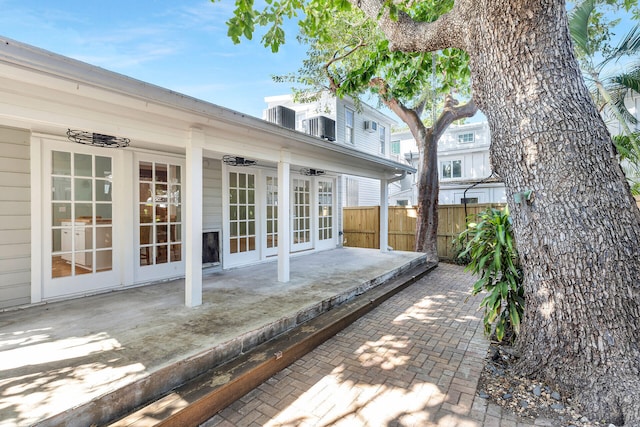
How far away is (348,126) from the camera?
1152 centimetres

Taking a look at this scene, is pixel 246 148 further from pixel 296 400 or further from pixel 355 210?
pixel 355 210

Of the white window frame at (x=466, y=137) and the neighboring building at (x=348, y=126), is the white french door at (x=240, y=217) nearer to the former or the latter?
the neighboring building at (x=348, y=126)

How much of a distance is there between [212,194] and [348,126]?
286 inches

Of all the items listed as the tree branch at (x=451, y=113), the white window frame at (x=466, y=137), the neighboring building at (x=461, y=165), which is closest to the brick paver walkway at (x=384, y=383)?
the tree branch at (x=451, y=113)

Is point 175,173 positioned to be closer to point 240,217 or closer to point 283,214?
point 240,217

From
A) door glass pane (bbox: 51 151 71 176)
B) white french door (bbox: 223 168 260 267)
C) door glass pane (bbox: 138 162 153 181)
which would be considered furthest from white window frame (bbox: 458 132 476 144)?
door glass pane (bbox: 51 151 71 176)

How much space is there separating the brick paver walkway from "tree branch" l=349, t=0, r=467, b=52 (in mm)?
3263

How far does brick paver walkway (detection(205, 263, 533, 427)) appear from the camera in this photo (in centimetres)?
223

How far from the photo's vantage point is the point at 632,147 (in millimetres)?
6418

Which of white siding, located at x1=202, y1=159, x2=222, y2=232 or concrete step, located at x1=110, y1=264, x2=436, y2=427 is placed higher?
white siding, located at x1=202, y1=159, x2=222, y2=232

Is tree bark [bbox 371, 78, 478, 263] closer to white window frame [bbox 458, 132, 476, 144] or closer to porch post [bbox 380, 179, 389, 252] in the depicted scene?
porch post [bbox 380, 179, 389, 252]

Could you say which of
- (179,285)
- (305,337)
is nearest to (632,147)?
(305,337)

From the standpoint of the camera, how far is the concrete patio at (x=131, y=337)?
1.97m

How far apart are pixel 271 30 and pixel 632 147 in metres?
7.84
